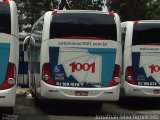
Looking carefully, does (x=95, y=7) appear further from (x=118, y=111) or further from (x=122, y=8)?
(x=118, y=111)

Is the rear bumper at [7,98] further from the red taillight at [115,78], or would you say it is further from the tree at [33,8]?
the tree at [33,8]

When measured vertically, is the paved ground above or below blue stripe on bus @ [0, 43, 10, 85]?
below

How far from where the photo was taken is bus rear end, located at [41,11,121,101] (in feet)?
49.3

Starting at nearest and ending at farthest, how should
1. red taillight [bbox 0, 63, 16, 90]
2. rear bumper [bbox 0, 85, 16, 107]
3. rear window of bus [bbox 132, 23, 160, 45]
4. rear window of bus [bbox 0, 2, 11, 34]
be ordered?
rear bumper [bbox 0, 85, 16, 107] → red taillight [bbox 0, 63, 16, 90] → rear window of bus [bbox 0, 2, 11, 34] → rear window of bus [bbox 132, 23, 160, 45]

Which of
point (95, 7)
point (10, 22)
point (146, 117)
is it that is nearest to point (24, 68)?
point (95, 7)

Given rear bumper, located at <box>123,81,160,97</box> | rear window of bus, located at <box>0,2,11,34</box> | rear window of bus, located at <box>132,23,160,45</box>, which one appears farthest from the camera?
rear window of bus, located at <box>132,23,160,45</box>

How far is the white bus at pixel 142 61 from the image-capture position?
56.1ft

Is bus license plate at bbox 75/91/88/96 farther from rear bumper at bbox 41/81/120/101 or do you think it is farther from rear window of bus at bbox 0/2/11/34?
rear window of bus at bbox 0/2/11/34

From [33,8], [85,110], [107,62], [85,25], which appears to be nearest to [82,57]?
[107,62]

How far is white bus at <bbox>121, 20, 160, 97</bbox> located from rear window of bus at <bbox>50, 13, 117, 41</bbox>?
2.04 metres

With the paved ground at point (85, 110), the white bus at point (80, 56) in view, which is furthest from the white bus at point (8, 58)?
the white bus at point (80, 56)

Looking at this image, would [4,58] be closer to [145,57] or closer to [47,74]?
[47,74]

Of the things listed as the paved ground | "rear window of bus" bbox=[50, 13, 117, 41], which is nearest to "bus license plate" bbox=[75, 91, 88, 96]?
the paved ground

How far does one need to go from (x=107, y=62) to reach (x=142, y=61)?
2.23m
